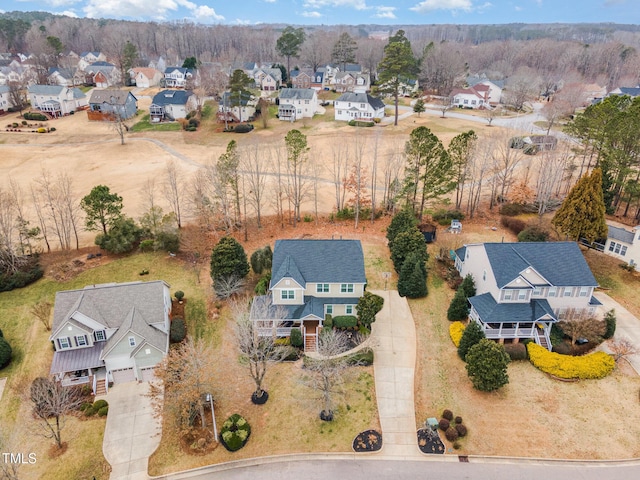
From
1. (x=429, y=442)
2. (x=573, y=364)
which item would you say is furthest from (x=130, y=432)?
(x=573, y=364)

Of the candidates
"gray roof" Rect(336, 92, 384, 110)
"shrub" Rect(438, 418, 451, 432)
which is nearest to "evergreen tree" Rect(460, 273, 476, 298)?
"shrub" Rect(438, 418, 451, 432)

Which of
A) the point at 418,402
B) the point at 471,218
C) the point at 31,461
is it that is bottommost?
the point at 31,461

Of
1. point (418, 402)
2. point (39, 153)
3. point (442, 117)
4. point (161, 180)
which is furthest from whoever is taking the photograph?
point (442, 117)

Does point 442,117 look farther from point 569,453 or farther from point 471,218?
point 569,453

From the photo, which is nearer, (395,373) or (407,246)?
(395,373)

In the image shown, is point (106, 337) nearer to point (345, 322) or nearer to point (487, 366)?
point (345, 322)

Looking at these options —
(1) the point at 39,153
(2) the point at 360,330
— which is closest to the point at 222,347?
(2) the point at 360,330
